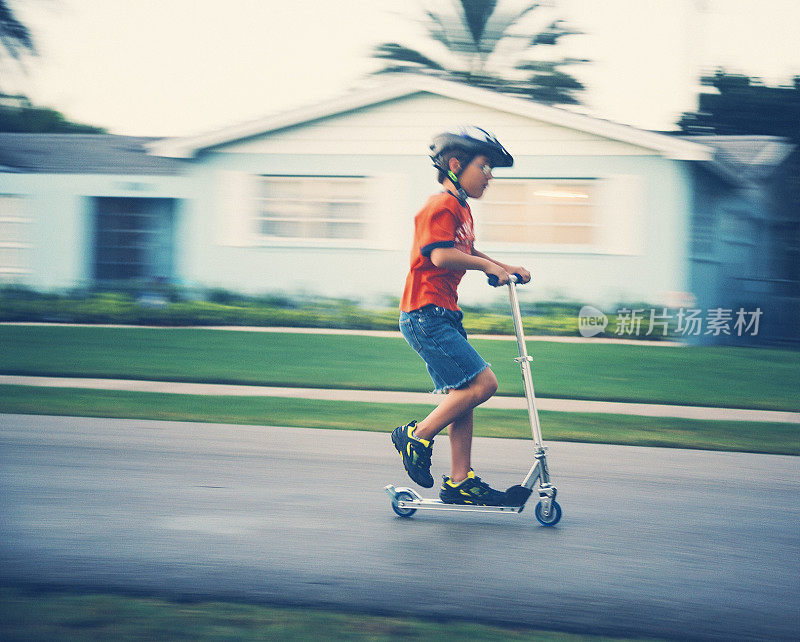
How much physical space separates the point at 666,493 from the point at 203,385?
18.8 feet

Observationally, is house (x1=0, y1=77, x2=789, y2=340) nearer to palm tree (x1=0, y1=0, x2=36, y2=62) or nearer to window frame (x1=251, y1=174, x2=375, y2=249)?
window frame (x1=251, y1=174, x2=375, y2=249)

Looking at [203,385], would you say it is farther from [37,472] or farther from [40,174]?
[40,174]

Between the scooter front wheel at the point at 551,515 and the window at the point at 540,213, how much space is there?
12.5 metres

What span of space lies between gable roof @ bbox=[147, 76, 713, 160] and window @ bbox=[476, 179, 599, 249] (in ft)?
3.53

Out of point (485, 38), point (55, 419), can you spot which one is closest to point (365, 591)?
point (55, 419)

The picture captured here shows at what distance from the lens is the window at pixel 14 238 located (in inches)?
766

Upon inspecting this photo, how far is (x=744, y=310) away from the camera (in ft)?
56.4

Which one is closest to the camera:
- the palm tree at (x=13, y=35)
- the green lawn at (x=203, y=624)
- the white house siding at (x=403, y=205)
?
the green lawn at (x=203, y=624)

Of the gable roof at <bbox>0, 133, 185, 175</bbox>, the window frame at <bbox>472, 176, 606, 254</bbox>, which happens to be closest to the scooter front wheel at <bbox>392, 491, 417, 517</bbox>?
the window frame at <bbox>472, 176, 606, 254</bbox>

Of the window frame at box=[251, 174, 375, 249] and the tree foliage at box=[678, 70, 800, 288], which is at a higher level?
the tree foliage at box=[678, 70, 800, 288]

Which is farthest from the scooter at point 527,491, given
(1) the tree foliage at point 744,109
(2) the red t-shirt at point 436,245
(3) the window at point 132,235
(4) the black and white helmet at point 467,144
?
(1) the tree foliage at point 744,109

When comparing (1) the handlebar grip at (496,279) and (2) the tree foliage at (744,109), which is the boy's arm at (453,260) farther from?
(2) the tree foliage at (744,109)

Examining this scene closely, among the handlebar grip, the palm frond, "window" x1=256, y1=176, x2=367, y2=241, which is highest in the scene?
the palm frond

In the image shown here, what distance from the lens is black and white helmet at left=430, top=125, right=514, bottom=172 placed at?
4.85m
